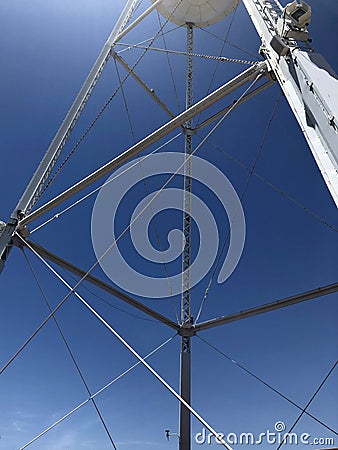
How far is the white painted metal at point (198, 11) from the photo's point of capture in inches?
375

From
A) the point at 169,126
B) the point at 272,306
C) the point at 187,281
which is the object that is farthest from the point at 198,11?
the point at 272,306

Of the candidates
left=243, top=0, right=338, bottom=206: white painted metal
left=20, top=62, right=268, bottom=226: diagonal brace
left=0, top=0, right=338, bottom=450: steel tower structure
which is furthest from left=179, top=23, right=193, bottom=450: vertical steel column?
left=243, top=0, right=338, bottom=206: white painted metal

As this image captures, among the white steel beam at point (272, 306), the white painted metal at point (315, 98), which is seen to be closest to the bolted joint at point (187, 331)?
the white steel beam at point (272, 306)

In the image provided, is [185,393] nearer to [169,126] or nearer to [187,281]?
[187,281]

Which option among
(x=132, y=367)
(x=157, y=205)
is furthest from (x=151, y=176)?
(x=132, y=367)

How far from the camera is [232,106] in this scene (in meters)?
5.70

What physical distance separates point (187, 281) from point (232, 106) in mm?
4504

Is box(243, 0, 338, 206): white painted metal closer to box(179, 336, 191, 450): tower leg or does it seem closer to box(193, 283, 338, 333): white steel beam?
box(193, 283, 338, 333): white steel beam

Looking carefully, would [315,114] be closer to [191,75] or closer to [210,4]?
[191,75]

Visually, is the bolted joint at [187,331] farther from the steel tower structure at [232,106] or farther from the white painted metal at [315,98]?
the white painted metal at [315,98]

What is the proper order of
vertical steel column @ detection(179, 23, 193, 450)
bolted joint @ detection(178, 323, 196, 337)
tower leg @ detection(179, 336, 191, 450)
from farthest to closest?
bolted joint @ detection(178, 323, 196, 337)
vertical steel column @ detection(179, 23, 193, 450)
tower leg @ detection(179, 336, 191, 450)

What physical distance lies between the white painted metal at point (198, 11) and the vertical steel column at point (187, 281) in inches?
9.1

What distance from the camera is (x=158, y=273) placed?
29.3ft

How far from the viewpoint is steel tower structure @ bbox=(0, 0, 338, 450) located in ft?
10.2
